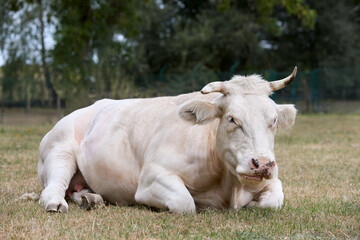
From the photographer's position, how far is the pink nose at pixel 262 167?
3.89 m

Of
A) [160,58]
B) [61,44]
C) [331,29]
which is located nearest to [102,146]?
[61,44]

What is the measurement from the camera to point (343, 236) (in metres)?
3.75

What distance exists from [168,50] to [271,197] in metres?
32.2

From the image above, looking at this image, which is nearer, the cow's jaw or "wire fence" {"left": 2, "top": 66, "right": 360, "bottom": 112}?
the cow's jaw

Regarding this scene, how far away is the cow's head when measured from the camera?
4008 mm

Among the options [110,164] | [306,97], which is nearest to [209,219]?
[110,164]

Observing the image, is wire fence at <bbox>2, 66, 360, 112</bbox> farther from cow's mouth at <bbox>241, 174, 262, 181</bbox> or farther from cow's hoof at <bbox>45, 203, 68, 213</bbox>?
cow's mouth at <bbox>241, 174, 262, 181</bbox>

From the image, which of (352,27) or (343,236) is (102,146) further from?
(352,27)

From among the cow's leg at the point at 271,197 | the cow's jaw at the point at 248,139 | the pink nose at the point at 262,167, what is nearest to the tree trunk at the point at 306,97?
the cow's leg at the point at 271,197

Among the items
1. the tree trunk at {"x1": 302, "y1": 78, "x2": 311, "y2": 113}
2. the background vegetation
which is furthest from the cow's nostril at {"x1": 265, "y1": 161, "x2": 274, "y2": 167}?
the tree trunk at {"x1": 302, "y1": 78, "x2": 311, "y2": 113}

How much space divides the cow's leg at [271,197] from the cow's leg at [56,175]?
177 centimetres

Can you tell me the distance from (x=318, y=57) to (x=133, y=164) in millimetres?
35180

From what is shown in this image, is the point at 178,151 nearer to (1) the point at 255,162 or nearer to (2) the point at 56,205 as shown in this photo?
(1) the point at 255,162

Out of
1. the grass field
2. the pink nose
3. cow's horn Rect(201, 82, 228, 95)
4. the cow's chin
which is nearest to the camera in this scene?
the grass field
